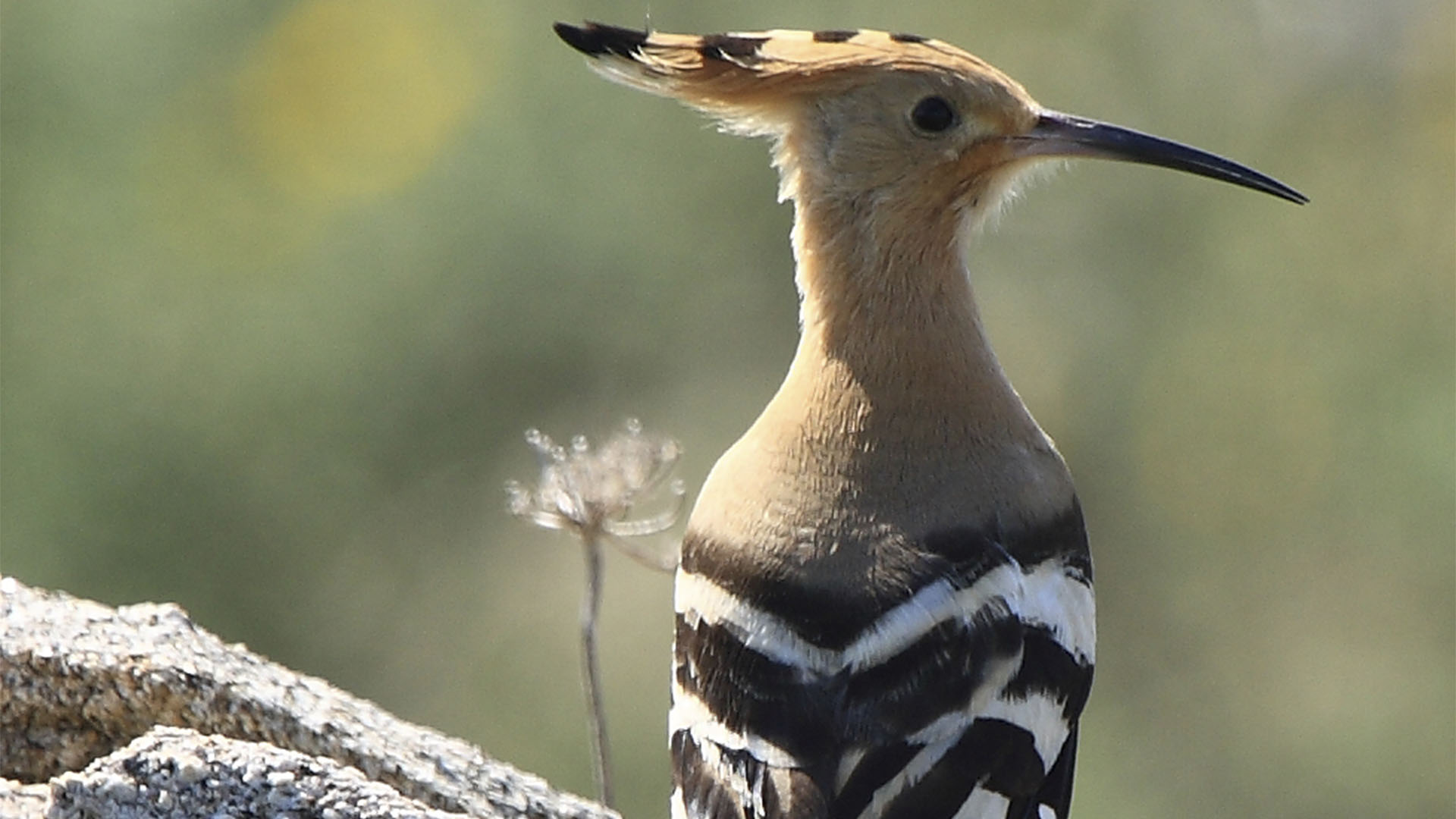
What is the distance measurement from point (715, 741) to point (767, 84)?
865 mm

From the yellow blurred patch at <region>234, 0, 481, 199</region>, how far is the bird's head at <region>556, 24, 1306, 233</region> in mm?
2451

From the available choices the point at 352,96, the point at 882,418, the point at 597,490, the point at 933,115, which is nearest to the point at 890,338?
the point at 882,418

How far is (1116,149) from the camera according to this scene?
2633mm

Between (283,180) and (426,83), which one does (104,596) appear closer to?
A: (283,180)

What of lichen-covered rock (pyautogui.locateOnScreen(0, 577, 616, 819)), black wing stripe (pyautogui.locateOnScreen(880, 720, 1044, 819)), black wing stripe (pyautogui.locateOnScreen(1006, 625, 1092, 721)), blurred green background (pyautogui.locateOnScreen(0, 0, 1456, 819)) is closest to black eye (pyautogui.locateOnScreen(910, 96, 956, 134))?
black wing stripe (pyautogui.locateOnScreen(1006, 625, 1092, 721))

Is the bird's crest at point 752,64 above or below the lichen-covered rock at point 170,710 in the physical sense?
above

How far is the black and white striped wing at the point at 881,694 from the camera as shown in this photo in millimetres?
2047

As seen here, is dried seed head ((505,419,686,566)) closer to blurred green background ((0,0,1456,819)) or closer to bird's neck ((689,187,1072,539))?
bird's neck ((689,187,1072,539))

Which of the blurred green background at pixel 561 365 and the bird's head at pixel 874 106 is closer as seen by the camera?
the bird's head at pixel 874 106

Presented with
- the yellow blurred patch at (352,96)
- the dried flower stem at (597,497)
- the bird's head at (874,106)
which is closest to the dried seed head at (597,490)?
the dried flower stem at (597,497)

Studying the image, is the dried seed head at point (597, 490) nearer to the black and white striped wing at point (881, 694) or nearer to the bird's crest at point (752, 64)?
the black and white striped wing at point (881, 694)

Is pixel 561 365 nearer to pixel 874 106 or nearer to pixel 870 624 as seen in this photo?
pixel 874 106

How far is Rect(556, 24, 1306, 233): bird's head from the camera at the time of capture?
2.57 m

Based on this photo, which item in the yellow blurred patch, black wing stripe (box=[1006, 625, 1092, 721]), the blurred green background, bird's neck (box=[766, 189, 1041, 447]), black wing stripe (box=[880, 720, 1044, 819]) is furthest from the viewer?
the yellow blurred patch
